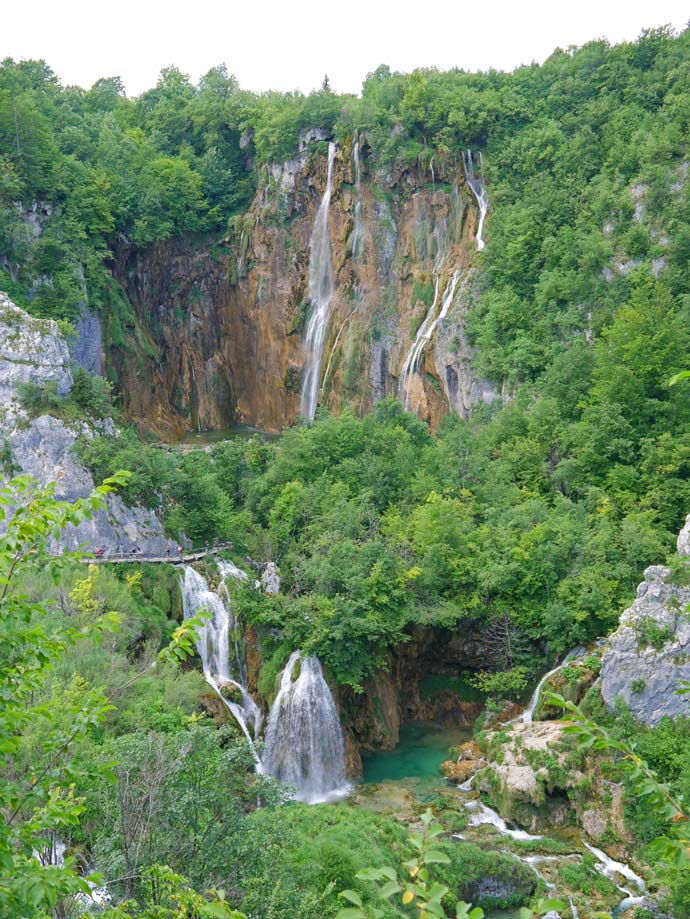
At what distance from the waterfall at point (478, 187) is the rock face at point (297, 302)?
0.35 meters

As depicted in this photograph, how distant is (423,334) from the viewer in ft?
130

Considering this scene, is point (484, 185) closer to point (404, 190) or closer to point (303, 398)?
point (404, 190)

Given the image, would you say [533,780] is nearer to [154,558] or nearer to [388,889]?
[154,558]

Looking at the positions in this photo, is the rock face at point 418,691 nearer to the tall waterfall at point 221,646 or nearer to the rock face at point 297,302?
the tall waterfall at point 221,646

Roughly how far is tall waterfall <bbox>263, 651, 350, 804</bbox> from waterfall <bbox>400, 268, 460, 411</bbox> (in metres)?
18.6

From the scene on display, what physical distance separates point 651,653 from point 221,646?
11.0 m

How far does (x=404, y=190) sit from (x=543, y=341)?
486 inches

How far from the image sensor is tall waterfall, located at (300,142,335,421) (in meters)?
43.2

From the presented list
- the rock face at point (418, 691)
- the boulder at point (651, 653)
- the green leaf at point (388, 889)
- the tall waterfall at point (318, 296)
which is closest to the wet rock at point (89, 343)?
the tall waterfall at point (318, 296)

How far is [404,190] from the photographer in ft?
139

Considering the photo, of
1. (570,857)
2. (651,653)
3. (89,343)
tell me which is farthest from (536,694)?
(89,343)

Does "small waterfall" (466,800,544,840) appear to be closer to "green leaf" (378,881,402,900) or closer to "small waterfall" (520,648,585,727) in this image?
"small waterfall" (520,648,585,727)

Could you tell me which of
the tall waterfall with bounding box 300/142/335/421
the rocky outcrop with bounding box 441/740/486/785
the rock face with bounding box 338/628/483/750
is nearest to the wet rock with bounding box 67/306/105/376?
the tall waterfall with bounding box 300/142/335/421

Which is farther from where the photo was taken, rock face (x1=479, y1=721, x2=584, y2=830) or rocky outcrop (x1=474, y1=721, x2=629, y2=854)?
rock face (x1=479, y1=721, x2=584, y2=830)
